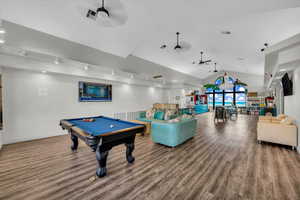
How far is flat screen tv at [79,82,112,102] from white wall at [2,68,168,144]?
193 millimetres

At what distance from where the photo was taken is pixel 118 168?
8.59 ft

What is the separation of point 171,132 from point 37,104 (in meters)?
4.73

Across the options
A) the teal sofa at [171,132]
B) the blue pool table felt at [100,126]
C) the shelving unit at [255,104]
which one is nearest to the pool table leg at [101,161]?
the blue pool table felt at [100,126]

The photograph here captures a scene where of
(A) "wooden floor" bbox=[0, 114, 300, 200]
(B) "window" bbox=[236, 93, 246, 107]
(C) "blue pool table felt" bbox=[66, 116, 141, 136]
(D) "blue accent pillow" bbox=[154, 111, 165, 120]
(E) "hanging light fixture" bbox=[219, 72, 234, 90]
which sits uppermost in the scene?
(E) "hanging light fixture" bbox=[219, 72, 234, 90]

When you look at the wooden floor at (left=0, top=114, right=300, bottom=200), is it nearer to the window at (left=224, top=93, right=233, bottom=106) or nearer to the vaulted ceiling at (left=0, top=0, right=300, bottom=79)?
the vaulted ceiling at (left=0, top=0, right=300, bottom=79)

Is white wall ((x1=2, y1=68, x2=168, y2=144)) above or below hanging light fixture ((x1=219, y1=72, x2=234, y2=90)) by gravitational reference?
below

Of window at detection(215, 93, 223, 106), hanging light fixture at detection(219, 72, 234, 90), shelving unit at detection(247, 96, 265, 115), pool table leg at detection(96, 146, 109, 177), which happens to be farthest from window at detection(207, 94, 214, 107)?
pool table leg at detection(96, 146, 109, 177)

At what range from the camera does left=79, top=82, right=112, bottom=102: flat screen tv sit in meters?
5.58

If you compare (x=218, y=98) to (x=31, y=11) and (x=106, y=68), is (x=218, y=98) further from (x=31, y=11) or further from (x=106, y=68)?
(x=31, y=11)

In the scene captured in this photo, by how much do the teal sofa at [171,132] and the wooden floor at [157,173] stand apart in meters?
0.21

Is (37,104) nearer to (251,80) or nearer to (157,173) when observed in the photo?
(157,173)

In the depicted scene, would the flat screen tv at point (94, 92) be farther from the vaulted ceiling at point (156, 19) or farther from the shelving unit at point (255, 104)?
the shelving unit at point (255, 104)

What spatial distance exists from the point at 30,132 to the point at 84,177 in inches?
141

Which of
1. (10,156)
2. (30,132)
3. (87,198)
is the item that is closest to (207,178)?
(87,198)
